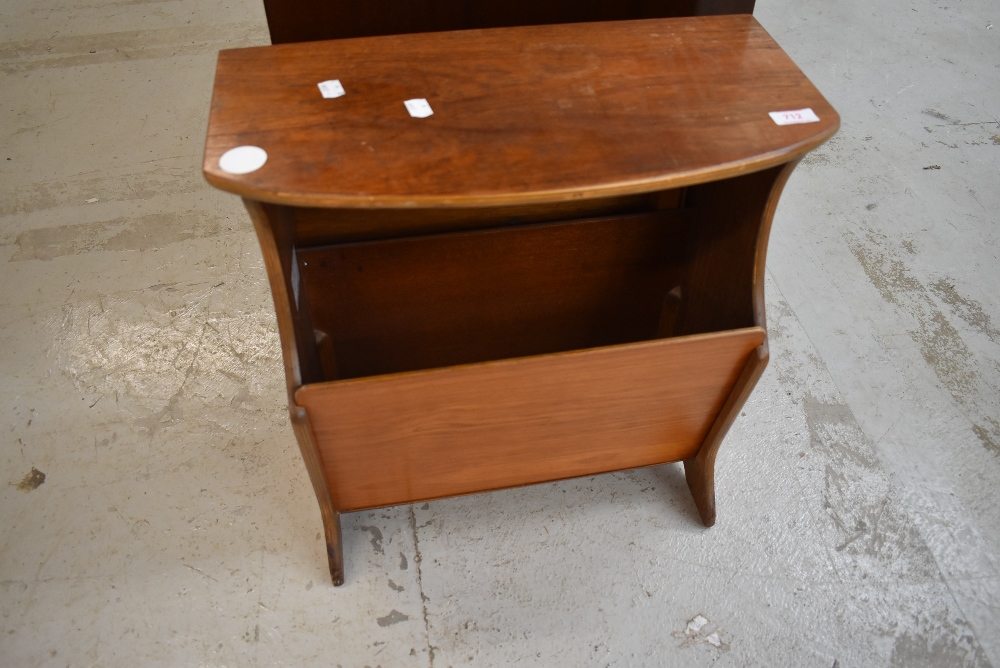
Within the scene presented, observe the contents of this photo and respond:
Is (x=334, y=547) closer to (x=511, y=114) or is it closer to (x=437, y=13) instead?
(x=511, y=114)

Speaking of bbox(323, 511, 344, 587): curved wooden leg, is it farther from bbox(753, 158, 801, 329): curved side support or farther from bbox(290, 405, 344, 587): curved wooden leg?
bbox(753, 158, 801, 329): curved side support

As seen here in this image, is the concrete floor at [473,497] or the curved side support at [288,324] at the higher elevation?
the curved side support at [288,324]

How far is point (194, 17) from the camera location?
2.86 m

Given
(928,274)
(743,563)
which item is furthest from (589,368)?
(928,274)

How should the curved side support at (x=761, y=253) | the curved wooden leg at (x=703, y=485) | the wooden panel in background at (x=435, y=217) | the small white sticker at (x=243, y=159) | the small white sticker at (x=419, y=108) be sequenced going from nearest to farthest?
the small white sticker at (x=243, y=159) → the small white sticker at (x=419, y=108) → the curved side support at (x=761, y=253) → the wooden panel in background at (x=435, y=217) → the curved wooden leg at (x=703, y=485)

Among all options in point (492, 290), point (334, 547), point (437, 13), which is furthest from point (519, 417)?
point (437, 13)

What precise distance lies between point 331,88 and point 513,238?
43 centimetres

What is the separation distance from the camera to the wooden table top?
0.88 meters

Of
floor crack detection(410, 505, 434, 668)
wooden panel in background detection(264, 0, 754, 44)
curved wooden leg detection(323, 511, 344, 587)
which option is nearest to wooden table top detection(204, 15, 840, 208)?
wooden panel in background detection(264, 0, 754, 44)

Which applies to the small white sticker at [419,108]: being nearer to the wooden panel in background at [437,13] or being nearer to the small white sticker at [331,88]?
the small white sticker at [331,88]

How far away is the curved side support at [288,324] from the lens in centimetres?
96

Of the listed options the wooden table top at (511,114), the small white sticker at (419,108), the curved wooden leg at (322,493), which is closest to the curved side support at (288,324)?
the curved wooden leg at (322,493)

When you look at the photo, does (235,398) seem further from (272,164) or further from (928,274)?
(928,274)

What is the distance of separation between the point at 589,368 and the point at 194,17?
2499mm
